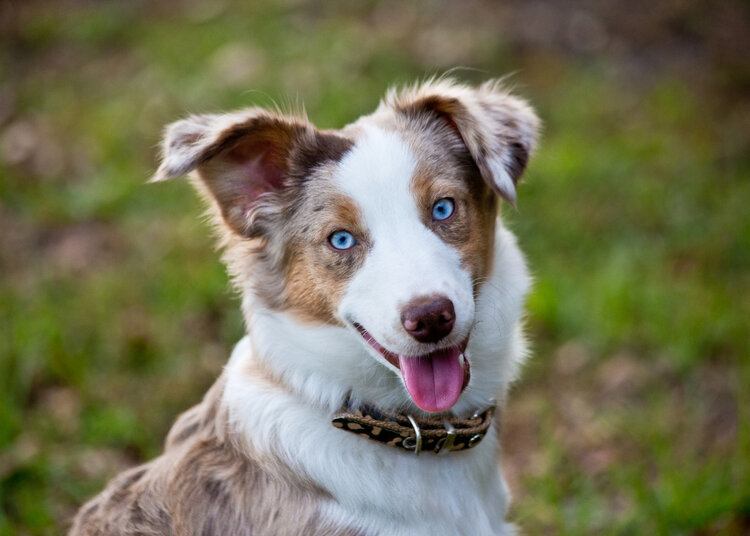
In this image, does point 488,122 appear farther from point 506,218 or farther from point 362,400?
point 506,218

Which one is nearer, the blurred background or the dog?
the dog

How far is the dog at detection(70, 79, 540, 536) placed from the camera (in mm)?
2971

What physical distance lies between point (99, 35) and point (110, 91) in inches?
43.1

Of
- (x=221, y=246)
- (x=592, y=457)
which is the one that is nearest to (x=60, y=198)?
(x=221, y=246)

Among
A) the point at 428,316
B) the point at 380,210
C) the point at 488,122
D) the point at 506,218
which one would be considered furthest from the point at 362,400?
the point at 506,218

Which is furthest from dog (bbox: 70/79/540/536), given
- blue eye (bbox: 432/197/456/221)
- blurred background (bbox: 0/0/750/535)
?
blurred background (bbox: 0/0/750/535)

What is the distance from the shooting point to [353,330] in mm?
3070

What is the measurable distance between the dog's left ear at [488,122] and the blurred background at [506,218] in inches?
25.4

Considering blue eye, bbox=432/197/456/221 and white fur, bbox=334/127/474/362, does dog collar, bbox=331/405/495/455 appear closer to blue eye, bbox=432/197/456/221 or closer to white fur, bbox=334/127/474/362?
white fur, bbox=334/127/474/362

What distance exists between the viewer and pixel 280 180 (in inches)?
131

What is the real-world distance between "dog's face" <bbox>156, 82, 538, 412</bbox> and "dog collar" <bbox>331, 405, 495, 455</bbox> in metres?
0.13

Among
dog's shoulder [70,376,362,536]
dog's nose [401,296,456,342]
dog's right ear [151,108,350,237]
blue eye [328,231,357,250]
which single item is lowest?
dog's shoulder [70,376,362,536]

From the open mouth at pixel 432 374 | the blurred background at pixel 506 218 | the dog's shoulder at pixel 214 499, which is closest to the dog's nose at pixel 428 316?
the open mouth at pixel 432 374

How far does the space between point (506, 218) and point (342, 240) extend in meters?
2.85
